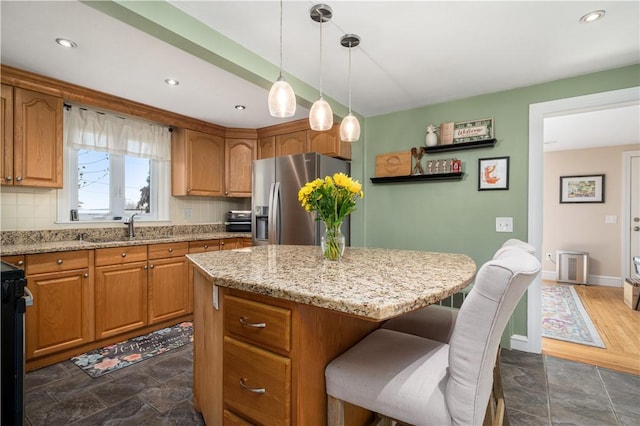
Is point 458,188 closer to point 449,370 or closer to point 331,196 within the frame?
point 331,196

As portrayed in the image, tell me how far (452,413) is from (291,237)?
8.28 feet

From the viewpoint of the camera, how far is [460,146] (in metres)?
2.93

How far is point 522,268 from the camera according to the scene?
2.70ft

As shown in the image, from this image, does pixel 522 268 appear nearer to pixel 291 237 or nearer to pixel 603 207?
pixel 291 237

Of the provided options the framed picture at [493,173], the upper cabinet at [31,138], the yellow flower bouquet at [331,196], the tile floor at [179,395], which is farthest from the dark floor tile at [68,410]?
the framed picture at [493,173]

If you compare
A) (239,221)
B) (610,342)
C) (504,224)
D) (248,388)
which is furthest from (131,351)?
(610,342)

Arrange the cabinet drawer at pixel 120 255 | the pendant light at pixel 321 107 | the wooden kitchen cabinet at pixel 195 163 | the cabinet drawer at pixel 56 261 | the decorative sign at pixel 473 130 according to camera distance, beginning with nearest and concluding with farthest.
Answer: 1. the pendant light at pixel 321 107
2. the cabinet drawer at pixel 56 261
3. the cabinet drawer at pixel 120 255
4. the decorative sign at pixel 473 130
5. the wooden kitchen cabinet at pixel 195 163

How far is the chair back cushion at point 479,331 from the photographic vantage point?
0.82m

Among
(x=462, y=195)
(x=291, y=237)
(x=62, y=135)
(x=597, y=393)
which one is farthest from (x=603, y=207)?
(x=62, y=135)

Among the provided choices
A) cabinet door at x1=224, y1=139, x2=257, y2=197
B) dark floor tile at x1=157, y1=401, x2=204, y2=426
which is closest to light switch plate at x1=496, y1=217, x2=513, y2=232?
dark floor tile at x1=157, y1=401, x2=204, y2=426

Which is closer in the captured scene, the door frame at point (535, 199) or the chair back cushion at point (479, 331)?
the chair back cushion at point (479, 331)

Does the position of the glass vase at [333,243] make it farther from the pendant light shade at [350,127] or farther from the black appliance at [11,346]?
the black appliance at [11,346]

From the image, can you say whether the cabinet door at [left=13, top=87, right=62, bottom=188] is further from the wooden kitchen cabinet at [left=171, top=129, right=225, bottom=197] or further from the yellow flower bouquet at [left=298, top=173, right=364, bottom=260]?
the yellow flower bouquet at [left=298, top=173, right=364, bottom=260]

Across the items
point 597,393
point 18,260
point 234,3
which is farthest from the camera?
point 18,260
